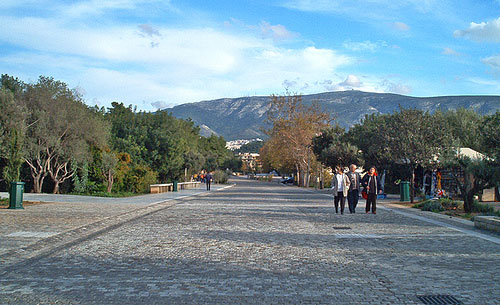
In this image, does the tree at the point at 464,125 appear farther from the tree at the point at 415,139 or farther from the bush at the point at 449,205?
the bush at the point at 449,205

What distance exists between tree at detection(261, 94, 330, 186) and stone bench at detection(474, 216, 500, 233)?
42.9 meters


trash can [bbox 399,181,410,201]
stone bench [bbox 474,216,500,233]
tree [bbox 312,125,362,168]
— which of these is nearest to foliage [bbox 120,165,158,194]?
tree [bbox 312,125,362,168]

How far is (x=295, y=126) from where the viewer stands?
194 feet

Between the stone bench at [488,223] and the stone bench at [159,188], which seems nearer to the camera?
the stone bench at [488,223]

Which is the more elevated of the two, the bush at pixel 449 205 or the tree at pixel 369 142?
the tree at pixel 369 142

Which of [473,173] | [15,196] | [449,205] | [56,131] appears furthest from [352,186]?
[56,131]

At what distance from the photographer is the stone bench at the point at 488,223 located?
485 inches

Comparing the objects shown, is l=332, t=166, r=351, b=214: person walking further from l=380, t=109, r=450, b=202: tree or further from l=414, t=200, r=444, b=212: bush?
l=380, t=109, r=450, b=202: tree

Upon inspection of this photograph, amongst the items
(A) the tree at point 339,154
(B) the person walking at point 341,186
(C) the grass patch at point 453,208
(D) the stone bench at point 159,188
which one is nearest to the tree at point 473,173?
(C) the grass patch at point 453,208

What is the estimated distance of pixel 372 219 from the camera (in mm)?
16359

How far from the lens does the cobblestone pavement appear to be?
6.08 metres

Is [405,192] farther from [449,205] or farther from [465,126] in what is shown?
[465,126]

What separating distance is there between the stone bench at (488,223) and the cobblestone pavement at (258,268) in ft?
2.91

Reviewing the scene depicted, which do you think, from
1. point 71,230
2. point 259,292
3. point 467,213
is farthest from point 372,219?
point 259,292
